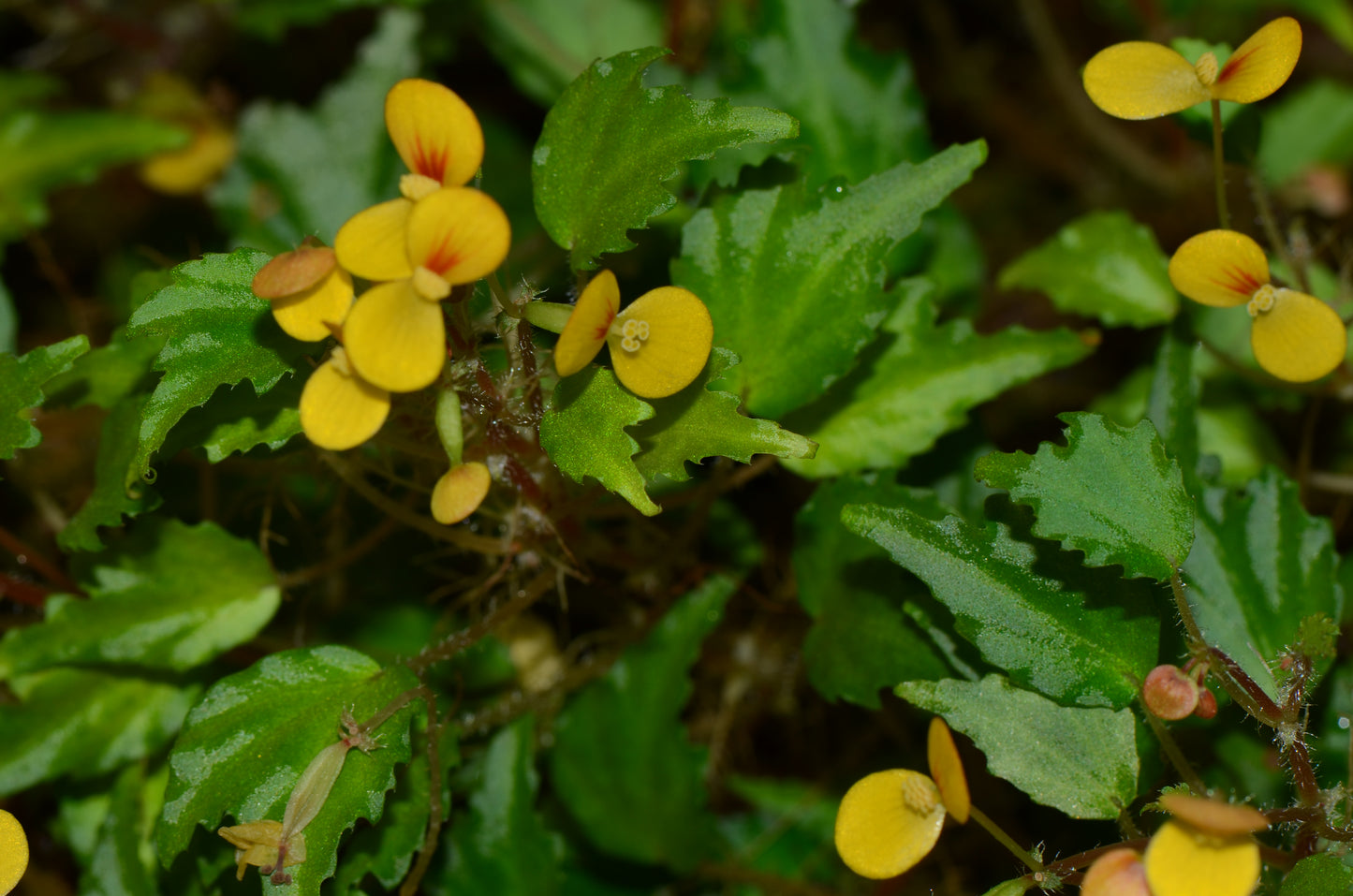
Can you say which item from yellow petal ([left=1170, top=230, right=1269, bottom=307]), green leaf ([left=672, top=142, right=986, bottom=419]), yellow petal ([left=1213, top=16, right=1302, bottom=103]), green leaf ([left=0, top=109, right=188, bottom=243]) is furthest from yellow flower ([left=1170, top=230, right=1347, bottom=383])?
green leaf ([left=0, top=109, right=188, bottom=243])

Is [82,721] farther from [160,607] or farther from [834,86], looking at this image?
[834,86]

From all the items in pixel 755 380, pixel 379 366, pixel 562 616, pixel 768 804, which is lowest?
pixel 768 804

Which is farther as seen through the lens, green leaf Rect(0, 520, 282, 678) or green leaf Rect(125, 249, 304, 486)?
green leaf Rect(0, 520, 282, 678)

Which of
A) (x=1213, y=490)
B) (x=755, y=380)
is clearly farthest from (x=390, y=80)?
(x=1213, y=490)

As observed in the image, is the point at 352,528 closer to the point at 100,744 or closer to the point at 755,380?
the point at 100,744

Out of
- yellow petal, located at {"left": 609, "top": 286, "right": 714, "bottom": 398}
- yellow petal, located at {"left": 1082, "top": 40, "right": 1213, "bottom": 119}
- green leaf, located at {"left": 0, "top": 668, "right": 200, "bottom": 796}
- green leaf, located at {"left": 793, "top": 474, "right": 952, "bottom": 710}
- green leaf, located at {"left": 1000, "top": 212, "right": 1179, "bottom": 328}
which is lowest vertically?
green leaf, located at {"left": 0, "top": 668, "right": 200, "bottom": 796}

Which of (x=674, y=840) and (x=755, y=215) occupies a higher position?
(x=755, y=215)

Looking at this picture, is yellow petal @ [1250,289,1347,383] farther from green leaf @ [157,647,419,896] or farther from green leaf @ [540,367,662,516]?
green leaf @ [157,647,419,896]
